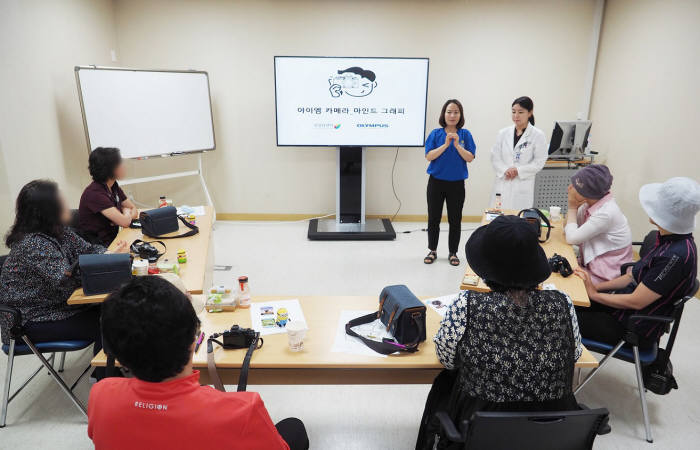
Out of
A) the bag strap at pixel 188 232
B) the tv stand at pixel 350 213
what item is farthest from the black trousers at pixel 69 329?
the tv stand at pixel 350 213

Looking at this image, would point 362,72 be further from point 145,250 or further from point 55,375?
point 55,375

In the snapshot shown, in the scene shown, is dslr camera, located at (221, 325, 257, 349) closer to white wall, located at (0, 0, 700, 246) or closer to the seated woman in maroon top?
the seated woman in maroon top

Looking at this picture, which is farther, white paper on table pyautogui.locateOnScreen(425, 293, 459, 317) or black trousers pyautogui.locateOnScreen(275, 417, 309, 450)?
white paper on table pyautogui.locateOnScreen(425, 293, 459, 317)

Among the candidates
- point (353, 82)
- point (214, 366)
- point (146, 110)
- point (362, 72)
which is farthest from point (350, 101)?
point (214, 366)

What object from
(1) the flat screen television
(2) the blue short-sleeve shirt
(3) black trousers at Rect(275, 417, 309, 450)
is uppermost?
(1) the flat screen television

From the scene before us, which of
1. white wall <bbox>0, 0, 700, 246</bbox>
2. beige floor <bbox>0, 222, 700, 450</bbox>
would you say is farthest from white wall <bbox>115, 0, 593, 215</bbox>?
beige floor <bbox>0, 222, 700, 450</bbox>

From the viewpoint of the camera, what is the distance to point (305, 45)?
5.35 m

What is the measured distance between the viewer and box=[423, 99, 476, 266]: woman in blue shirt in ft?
13.2

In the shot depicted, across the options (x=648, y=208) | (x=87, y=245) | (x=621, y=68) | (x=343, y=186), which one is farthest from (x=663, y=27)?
(x=87, y=245)

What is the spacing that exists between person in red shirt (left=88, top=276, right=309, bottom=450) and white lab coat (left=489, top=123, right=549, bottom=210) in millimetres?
3411

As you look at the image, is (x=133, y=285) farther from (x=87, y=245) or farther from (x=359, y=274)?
(x=359, y=274)

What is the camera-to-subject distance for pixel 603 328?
2291 millimetres

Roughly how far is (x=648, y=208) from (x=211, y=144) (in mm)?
4446

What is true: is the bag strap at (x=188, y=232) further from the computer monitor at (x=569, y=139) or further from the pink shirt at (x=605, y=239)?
the computer monitor at (x=569, y=139)
